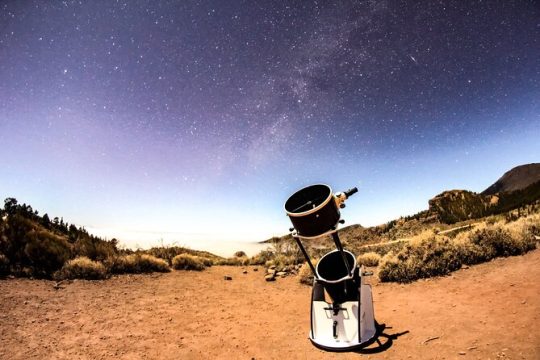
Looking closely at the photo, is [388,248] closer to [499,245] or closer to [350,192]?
[499,245]

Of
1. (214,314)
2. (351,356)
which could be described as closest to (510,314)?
(351,356)

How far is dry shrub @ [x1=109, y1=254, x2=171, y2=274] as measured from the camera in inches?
427

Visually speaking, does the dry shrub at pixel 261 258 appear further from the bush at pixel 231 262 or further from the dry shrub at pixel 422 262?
the dry shrub at pixel 422 262

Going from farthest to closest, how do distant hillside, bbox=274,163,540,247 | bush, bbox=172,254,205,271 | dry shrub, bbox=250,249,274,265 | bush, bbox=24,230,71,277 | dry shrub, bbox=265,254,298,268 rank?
1. distant hillside, bbox=274,163,540,247
2. dry shrub, bbox=250,249,274,265
3. dry shrub, bbox=265,254,298,268
4. bush, bbox=172,254,205,271
5. bush, bbox=24,230,71,277

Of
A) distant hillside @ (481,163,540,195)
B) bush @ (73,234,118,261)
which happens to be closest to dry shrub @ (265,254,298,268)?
bush @ (73,234,118,261)

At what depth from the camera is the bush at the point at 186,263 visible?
42.1ft

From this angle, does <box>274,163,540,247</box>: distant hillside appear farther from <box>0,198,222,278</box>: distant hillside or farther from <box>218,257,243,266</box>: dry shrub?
<box>0,198,222,278</box>: distant hillside

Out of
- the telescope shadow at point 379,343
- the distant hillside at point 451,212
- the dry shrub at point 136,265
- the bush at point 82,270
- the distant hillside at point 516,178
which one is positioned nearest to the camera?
the telescope shadow at point 379,343

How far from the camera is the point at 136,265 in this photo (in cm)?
1127

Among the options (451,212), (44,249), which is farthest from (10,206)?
(451,212)

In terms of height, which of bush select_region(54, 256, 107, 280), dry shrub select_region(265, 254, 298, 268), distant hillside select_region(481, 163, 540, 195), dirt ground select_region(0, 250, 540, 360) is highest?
distant hillside select_region(481, 163, 540, 195)

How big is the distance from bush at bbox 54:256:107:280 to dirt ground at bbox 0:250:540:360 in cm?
41

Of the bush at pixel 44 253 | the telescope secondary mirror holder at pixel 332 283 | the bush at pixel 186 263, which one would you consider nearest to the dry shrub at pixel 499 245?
the telescope secondary mirror holder at pixel 332 283

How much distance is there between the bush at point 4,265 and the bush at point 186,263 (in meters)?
5.34
